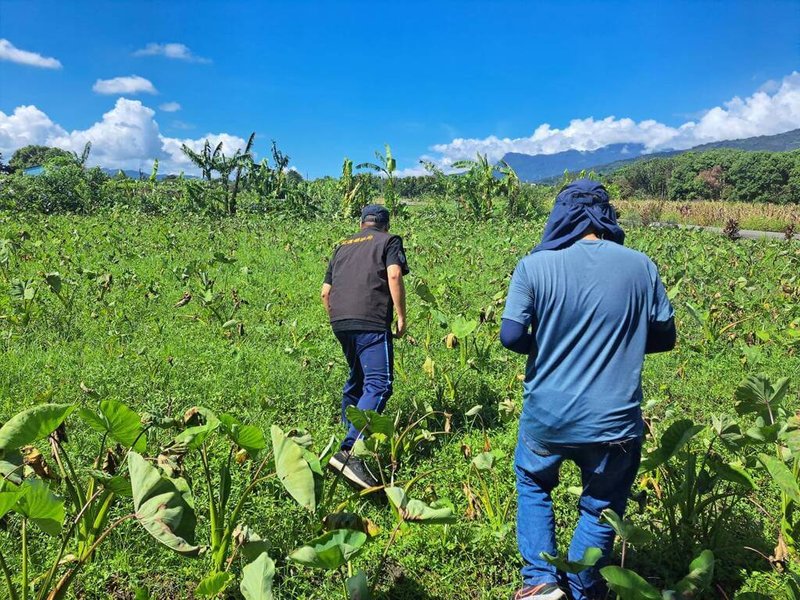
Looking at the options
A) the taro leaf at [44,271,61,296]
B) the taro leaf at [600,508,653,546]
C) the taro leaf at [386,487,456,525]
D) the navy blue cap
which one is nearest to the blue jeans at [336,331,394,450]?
the navy blue cap

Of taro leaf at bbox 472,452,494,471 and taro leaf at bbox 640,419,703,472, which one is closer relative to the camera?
taro leaf at bbox 640,419,703,472

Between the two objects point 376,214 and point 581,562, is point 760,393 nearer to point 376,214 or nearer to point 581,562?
point 581,562

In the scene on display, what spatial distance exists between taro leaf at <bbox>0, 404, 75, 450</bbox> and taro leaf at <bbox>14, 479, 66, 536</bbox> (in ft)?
0.66

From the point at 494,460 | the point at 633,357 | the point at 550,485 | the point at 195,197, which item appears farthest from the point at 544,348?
the point at 195,197

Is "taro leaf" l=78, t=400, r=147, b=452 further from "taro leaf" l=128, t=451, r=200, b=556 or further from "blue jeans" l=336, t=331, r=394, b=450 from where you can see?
"blue jeans" l=336, t=331, r=394, b=450

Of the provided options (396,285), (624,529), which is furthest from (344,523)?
(396,285)

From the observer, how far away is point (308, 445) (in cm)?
217

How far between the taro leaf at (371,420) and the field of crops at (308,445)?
2 cm

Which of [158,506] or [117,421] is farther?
[117,421]

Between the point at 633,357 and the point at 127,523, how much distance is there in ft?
8.32

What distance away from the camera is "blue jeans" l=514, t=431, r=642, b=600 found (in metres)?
1.96

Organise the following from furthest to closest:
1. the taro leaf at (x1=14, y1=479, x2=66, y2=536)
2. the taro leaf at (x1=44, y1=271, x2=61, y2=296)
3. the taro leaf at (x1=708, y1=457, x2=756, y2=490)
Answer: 1. the taro leaf at (x1=44, y1=271, x2=61, y2=296)
2. the taro leaf at (x1=708, y1=457, x2=756, y2=490)
3. the taro leaf at (x1=14, y1=479, x2=66, y2=536)

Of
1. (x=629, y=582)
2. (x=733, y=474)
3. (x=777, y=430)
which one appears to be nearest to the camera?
(x=629, y=582)

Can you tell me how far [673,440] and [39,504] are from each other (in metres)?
2.37
